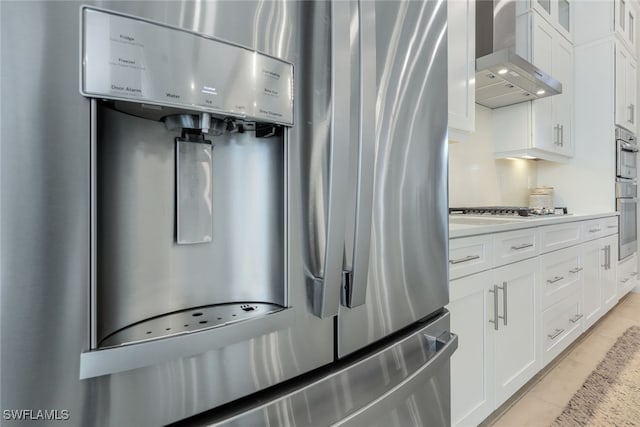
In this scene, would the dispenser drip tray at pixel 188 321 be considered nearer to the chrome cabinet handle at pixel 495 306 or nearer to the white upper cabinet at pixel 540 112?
the chrome cabinet handle at pixel 495 306

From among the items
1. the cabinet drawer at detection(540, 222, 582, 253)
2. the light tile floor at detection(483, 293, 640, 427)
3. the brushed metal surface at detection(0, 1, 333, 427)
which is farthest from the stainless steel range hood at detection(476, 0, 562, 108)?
the brushed metal surface at detection(0, 1, 333, 427)

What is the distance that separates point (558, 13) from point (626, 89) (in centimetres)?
111

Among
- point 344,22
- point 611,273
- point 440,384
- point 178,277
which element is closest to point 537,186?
point 611,273

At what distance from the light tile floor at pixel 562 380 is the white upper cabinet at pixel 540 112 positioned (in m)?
1.40

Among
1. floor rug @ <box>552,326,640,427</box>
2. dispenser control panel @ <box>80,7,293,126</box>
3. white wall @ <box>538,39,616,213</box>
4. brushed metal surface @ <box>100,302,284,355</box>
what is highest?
white wall @ <box>538,39,616,213</box>

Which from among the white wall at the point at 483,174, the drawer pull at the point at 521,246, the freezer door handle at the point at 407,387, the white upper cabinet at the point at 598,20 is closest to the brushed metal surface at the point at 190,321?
the freezer door handle at the point at 407,387

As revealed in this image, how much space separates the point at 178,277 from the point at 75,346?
0.54ft

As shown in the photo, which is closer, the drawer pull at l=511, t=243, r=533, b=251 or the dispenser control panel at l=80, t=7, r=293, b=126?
the dispenser control panel at l=80, t=7, r=293, b=126

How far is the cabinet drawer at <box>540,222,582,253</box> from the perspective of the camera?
5.46 ft

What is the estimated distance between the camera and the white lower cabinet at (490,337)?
1158 mm

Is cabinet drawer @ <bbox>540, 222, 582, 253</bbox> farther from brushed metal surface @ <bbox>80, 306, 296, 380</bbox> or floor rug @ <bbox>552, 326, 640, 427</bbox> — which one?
brushed metal surface @ <bbox>80, 306, 296, 380</bbox>

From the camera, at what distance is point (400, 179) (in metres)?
0.71

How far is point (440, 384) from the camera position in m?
0.84

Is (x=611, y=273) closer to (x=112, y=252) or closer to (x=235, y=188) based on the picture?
(x=235, y=188)
